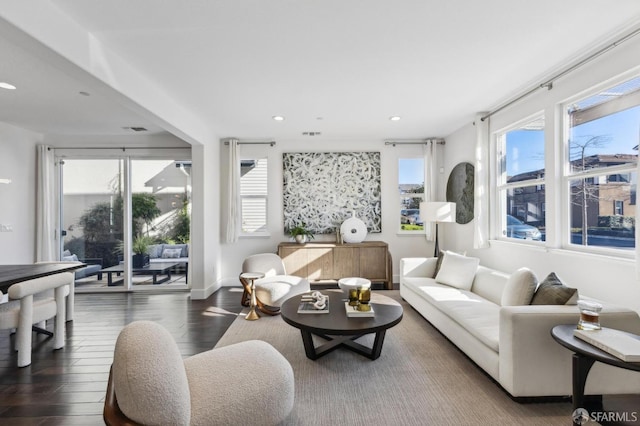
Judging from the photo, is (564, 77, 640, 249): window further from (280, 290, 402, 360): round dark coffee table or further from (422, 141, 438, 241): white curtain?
(422, 141, 438, 241): white curtain

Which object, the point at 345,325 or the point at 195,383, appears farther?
the point at 345,325

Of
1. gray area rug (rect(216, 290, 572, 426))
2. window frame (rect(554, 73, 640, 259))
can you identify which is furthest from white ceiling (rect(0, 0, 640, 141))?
gray area rug (rect(216, 290, 572, 426))

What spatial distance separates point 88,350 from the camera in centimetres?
285

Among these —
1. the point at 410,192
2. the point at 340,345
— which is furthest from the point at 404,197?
the point at 340,345

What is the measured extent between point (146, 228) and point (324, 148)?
3317 millimetres

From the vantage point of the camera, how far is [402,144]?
17.8ft

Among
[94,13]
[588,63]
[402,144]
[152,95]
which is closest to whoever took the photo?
[94,13]

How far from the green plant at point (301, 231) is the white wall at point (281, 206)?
6.6 inches

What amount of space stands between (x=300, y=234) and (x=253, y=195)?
1.15 meters

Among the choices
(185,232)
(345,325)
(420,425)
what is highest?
(185,232)

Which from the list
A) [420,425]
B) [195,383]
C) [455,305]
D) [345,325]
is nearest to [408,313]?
[455,305]

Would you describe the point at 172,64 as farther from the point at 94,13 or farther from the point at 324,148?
the point at 324,148

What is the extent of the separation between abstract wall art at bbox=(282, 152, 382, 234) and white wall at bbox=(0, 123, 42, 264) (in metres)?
3.93

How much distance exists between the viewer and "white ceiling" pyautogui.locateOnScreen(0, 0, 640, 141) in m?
1.99
